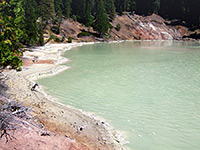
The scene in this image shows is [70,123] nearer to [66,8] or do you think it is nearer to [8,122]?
[8,122]

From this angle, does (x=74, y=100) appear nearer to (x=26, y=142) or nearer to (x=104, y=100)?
(x=104, y=100)

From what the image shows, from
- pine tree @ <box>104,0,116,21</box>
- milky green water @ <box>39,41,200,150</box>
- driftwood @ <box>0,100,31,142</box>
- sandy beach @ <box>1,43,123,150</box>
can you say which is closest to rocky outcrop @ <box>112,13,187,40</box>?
pine tree @ <box>104,0,116,21</box>

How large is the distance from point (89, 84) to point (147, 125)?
9738 mm

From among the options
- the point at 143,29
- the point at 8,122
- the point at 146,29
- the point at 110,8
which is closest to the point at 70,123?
the point at 8,122

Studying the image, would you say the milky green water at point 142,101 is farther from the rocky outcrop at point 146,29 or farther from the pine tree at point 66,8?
the rocky outcrop at point 146,29

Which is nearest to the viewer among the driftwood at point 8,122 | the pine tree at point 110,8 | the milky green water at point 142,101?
the driftwood at point 8,122

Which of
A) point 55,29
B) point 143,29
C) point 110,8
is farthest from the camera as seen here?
point 143,29

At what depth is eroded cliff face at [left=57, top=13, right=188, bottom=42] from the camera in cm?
10356

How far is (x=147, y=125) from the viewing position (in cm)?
1197

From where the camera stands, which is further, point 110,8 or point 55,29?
point 110,8

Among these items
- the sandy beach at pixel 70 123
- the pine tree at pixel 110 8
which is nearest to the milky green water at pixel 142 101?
the sandy beach at pixel 70 123

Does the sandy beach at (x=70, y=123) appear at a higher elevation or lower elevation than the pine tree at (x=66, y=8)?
lower

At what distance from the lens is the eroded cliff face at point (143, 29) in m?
104

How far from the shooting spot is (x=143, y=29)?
387 ft
